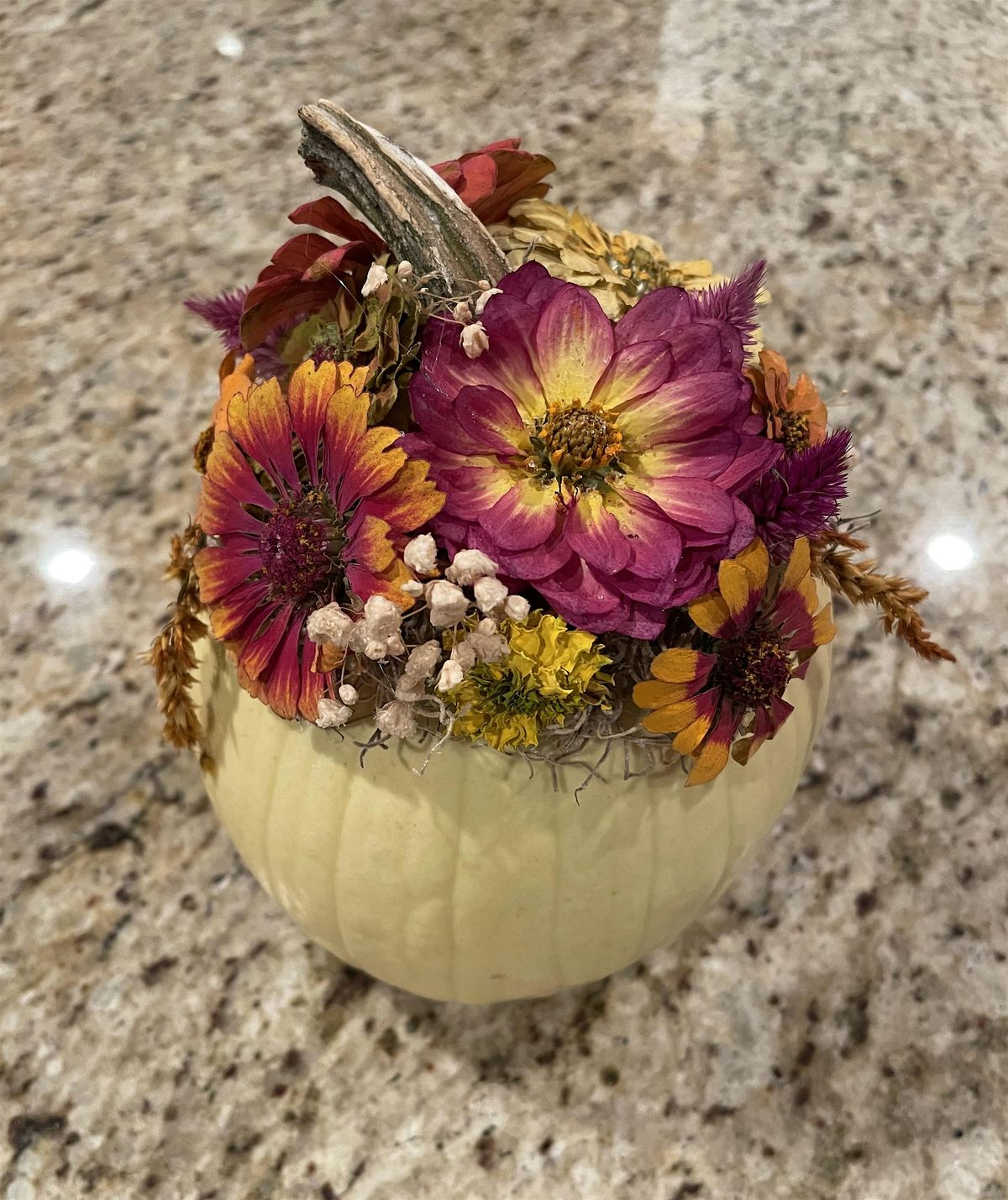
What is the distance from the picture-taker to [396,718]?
19.6 inches

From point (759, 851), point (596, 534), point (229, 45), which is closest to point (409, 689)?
point (596, 534)

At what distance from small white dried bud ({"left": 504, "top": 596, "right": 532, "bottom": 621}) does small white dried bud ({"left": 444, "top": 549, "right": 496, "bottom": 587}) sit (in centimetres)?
2

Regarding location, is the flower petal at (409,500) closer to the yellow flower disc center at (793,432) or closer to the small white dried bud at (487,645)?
the small white dried bud at (487,645)

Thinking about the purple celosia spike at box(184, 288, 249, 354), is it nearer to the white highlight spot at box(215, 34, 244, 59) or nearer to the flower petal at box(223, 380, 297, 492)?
the flower petal at box(223, 380, 297, 492)

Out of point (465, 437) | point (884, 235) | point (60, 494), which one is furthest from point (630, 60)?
point (465, 437)

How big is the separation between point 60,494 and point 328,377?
692 mm

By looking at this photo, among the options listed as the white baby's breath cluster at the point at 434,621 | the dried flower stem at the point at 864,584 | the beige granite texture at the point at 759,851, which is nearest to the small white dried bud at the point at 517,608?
the white baby's breath cluster at the point at 434,621

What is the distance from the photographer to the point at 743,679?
52 cm

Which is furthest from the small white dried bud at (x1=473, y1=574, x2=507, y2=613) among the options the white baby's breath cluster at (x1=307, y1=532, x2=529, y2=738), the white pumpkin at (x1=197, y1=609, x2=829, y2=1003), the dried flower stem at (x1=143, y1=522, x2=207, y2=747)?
the dried flower stem at (x1=143, y1=522, x2=207, y2=747)

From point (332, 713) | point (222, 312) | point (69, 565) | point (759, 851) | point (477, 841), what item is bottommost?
point (759, 851)

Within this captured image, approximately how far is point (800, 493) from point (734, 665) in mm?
95

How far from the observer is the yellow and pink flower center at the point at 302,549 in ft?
1.64

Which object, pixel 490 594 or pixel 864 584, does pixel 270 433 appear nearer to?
pixel 490 594

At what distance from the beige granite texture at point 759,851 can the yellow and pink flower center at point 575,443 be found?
502 millimetres
